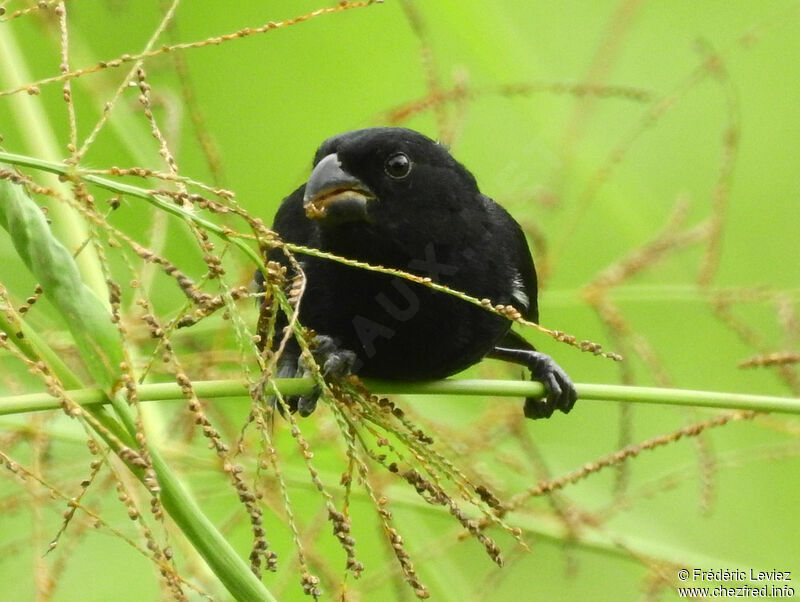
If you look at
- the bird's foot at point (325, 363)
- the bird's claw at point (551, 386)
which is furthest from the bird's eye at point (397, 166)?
the bird's claw at point (551, 386)

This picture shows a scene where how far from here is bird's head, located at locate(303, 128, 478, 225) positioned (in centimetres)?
217

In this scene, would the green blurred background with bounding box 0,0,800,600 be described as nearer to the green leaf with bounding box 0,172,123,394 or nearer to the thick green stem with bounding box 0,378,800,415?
the thick green stem with bounding box 0,378,800,415

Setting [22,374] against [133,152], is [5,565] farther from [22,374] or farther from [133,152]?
[133,152]

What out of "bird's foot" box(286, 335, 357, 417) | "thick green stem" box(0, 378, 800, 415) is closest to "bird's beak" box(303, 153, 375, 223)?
"bird's foot" box(286, 335, 357, 417)

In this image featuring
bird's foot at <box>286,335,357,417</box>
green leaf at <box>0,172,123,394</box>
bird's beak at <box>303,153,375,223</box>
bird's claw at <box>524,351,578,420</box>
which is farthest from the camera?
bird's claw at <box>524,351,578,420</box>

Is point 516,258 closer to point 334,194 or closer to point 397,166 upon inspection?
point 397,166

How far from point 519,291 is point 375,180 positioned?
1.54ft

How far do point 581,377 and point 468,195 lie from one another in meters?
2.46

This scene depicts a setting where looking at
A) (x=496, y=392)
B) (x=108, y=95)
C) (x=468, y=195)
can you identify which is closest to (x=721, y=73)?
(x=468, y=195)

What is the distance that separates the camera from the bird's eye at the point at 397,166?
2.25 m

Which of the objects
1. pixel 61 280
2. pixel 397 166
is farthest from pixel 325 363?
pixel 61 280

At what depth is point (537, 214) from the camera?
3.80 metres

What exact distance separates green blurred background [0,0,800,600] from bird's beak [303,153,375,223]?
1.01ft

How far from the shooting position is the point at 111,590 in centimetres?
335
